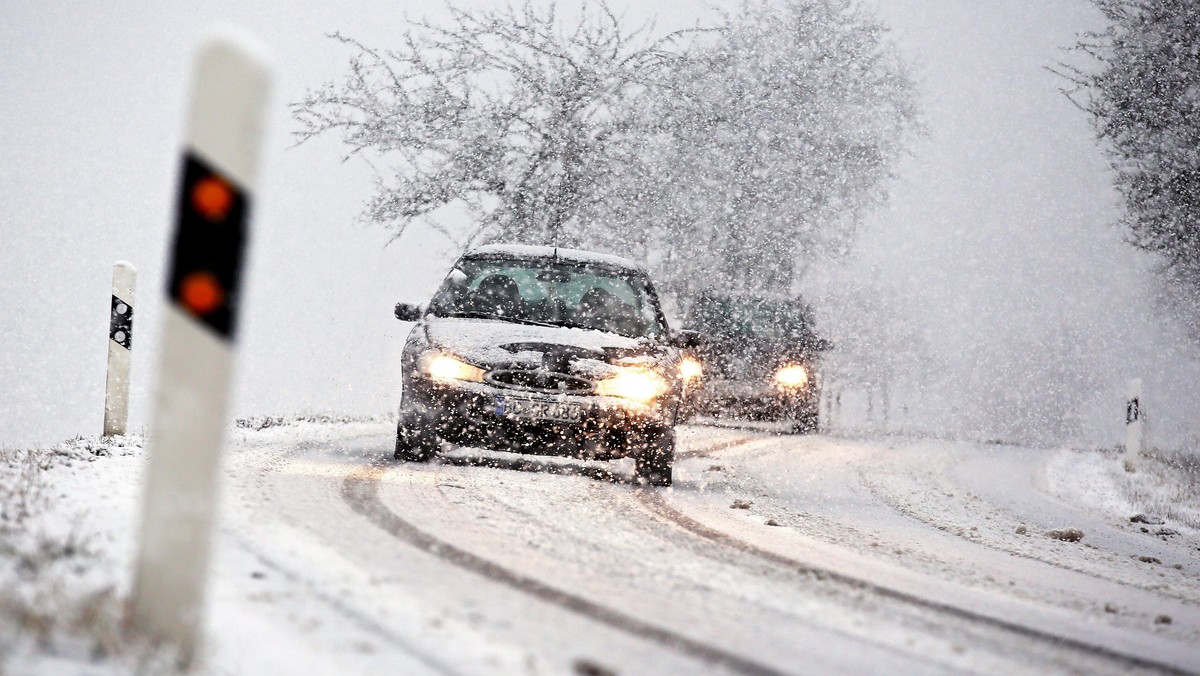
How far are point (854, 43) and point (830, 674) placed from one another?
28.7m

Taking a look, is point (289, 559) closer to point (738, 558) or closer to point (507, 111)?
point (738, 558)

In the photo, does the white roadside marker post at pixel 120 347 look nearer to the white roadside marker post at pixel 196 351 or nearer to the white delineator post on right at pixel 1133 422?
the white roadside marker post at pixel 196 351

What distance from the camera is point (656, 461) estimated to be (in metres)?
7.84

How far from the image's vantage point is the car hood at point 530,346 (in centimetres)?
777

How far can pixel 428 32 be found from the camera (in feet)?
65.8

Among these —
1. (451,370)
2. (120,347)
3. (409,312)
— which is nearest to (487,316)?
(409,312)

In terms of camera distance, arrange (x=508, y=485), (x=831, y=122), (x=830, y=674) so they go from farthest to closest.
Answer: (x=831, y=122) < (x=508, y=485) < (x=830, y=674)

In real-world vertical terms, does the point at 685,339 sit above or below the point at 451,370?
above

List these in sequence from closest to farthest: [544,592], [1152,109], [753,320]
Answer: [544,592], [1152,109], [753,320]

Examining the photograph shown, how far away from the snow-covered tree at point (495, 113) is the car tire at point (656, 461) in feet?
35.3

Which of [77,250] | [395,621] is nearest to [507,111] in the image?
[395,621]

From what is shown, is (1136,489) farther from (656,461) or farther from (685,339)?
(656,461)

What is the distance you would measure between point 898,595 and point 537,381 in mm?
3914

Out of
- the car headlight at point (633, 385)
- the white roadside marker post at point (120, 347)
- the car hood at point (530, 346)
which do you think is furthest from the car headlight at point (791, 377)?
the white roadside marker post at point (120, 347)
